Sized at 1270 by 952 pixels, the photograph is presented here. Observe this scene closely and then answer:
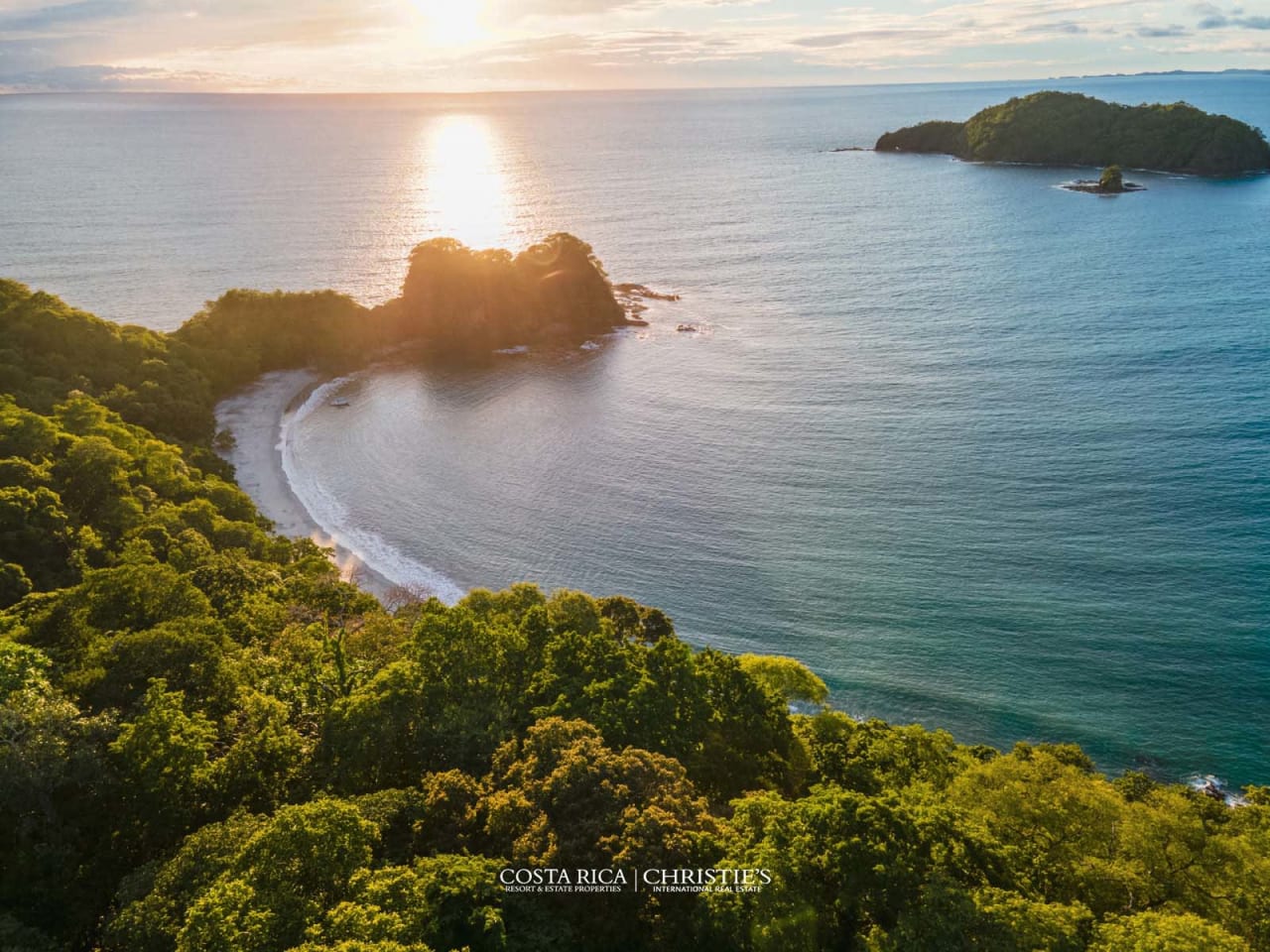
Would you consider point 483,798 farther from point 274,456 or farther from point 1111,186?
point 1111,186

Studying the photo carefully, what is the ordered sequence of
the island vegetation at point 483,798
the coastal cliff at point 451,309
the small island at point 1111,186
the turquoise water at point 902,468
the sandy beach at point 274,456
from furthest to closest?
the small island at point 1111,186
the coastal cliff at point 451,309
the sandy beach at point 274,456
the turquoise water at point 902,468
the island vegetation at point 483,798

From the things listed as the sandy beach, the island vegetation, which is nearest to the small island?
the sandy beach

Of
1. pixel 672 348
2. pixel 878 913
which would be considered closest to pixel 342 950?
pixel 878 913

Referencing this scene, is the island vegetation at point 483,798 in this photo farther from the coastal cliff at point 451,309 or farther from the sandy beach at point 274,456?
the coastal cliff at point 451,309

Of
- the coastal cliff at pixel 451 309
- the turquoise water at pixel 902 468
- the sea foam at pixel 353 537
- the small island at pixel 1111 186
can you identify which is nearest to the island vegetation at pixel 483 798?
the turquoise water at pixel 902 468

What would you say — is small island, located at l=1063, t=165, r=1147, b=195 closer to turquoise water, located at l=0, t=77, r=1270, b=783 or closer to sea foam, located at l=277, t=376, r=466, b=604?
turquoise water, located at l=0, t=77, r=1270, b=783

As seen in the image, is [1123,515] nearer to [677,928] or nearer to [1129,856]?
[1129,856]
